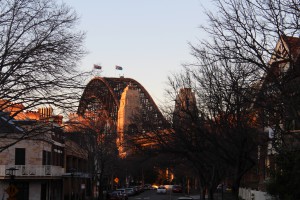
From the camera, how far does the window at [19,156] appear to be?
188 ft

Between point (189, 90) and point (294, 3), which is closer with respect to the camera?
point (294, 3)

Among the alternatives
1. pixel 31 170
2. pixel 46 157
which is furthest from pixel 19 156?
pixel 46 157

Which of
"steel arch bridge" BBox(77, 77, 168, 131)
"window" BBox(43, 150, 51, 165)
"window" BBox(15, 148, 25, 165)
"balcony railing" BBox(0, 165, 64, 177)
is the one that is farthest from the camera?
"window" BBox(43, 150, 51, 165)

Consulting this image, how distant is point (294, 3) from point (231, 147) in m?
14.6

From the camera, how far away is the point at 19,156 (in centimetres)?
5744

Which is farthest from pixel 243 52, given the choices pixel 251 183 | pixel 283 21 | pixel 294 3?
pixel 251 183

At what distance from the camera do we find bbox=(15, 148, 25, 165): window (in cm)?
5725

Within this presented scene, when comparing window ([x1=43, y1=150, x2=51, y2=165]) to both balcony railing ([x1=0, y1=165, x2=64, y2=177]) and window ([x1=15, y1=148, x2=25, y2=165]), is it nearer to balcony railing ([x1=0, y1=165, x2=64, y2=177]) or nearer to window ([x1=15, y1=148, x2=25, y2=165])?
balcony railing ([x1=0, y1=165, x2=64, y2=177])

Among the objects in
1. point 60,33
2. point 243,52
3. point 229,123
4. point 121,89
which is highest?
point 121,89

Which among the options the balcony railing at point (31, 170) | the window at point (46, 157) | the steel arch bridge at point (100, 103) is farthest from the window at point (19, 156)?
the steel arch bridge at point (100, 103)

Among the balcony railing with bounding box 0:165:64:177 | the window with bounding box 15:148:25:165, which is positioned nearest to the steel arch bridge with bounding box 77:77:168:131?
the balcony railing with bounding box 0:165:64:177

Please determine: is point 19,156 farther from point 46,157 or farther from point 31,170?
point 46,157

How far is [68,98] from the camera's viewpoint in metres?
24.3

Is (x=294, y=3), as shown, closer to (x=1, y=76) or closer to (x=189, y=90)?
(x=1, y=76)
